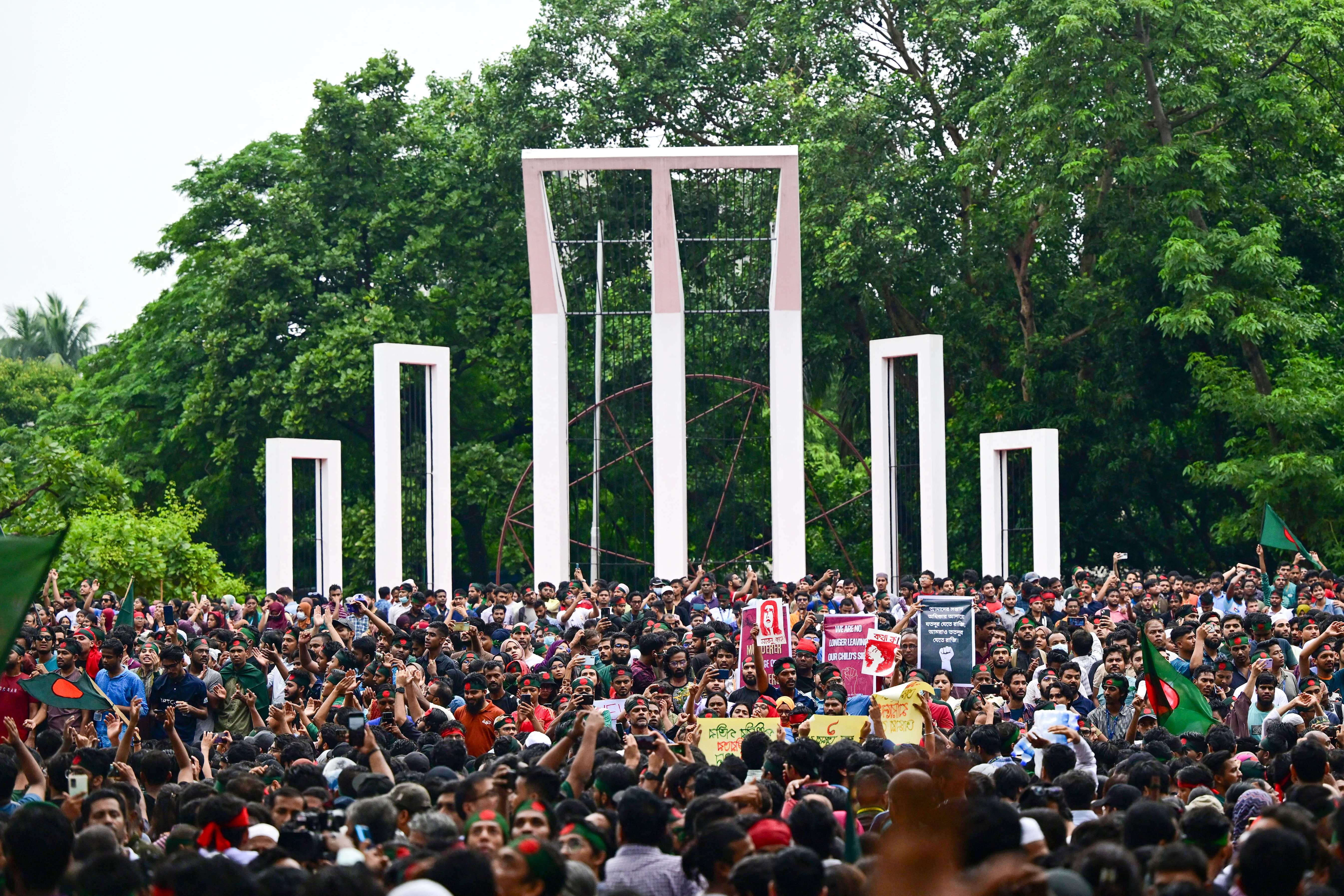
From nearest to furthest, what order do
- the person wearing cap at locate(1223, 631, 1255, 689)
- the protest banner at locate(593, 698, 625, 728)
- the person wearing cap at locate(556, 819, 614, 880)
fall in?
the person wearing cap at locate(556, 819, 614, 880)
the protest banner at locate(593, 698, 625, 728)
the person wearing cap at locate(1223, 631, 1255, 689)

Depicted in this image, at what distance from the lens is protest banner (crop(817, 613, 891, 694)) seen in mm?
13203

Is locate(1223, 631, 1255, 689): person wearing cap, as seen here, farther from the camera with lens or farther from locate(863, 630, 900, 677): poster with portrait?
the camera with lens

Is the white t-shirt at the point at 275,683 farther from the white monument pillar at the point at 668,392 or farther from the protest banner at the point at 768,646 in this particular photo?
the white monument pillar at the point at 668,392

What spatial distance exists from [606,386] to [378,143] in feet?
23.0

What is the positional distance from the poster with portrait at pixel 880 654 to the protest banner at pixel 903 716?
9.96 ft

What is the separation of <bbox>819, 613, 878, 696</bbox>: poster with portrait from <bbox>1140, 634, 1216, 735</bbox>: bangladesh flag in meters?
3.34

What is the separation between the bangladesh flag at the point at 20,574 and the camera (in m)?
7.11

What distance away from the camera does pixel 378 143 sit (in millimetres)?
32781

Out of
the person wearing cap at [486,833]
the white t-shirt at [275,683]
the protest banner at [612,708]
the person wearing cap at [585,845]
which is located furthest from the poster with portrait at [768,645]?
the person wearing cap at [486,833]

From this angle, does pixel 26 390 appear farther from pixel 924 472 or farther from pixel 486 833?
pixel 486 833

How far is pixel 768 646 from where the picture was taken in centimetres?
1359

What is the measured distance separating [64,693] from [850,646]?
19.7 ft

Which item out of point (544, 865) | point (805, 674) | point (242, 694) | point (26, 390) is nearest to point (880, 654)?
point (805, 674)

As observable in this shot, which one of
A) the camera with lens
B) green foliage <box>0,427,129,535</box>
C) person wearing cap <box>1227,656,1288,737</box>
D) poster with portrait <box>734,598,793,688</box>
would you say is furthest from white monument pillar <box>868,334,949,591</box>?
the camera with lens
